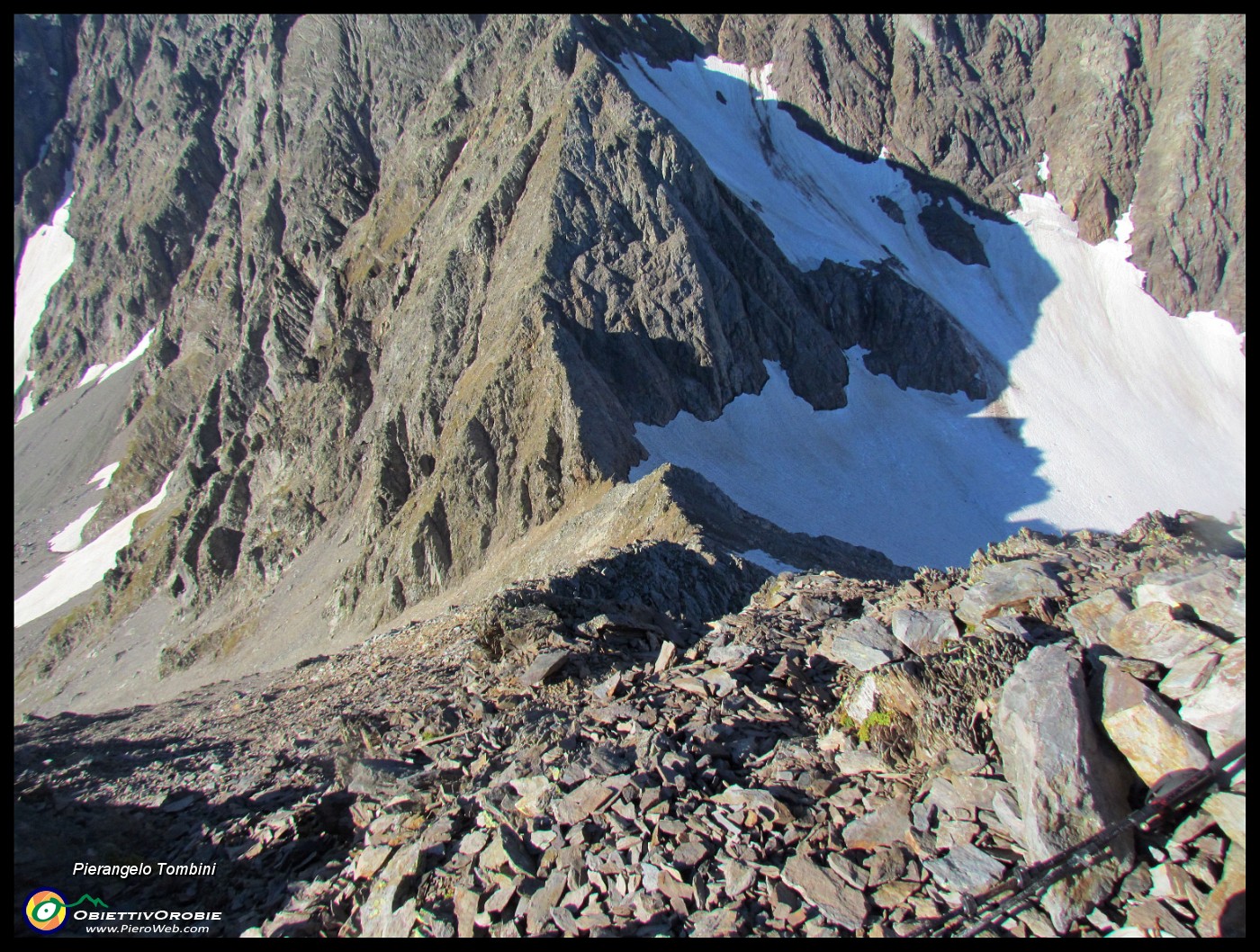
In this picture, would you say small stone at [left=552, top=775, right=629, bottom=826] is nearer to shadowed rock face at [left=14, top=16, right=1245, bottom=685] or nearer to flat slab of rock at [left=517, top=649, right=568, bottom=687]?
flat slab of rock at [left=517, top=649, right=568, bottom=687]

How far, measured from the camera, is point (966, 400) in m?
53.6

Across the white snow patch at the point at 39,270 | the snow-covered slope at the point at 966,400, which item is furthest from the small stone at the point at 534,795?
the white snow patch at the point at 39,270

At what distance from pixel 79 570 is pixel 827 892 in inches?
3050

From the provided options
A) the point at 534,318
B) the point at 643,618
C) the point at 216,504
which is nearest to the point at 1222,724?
the point at 643,618

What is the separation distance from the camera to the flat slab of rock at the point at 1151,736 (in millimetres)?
4676

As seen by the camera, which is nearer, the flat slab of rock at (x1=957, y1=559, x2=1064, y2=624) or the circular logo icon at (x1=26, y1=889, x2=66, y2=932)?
the circular logo icon at (x1=26, y1=889, x2=66, y2=932)

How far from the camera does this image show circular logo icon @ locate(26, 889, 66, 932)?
688cm

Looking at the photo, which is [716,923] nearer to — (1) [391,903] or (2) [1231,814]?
(1) [391,903]

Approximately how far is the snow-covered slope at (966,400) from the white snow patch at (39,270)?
96829 millimetres

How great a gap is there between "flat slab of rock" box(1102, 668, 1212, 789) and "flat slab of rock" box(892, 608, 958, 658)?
177 cm

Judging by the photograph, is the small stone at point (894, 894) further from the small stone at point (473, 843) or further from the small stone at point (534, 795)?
the small stone at point (473, 843)

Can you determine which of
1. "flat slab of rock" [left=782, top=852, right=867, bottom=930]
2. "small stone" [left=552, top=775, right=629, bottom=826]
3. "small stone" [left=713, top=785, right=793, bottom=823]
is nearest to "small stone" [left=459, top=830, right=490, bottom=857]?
"small stone" [left=552, top=775, right=629, bottom=826]

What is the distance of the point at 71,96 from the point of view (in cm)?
12075

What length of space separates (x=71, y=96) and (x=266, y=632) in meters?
133
